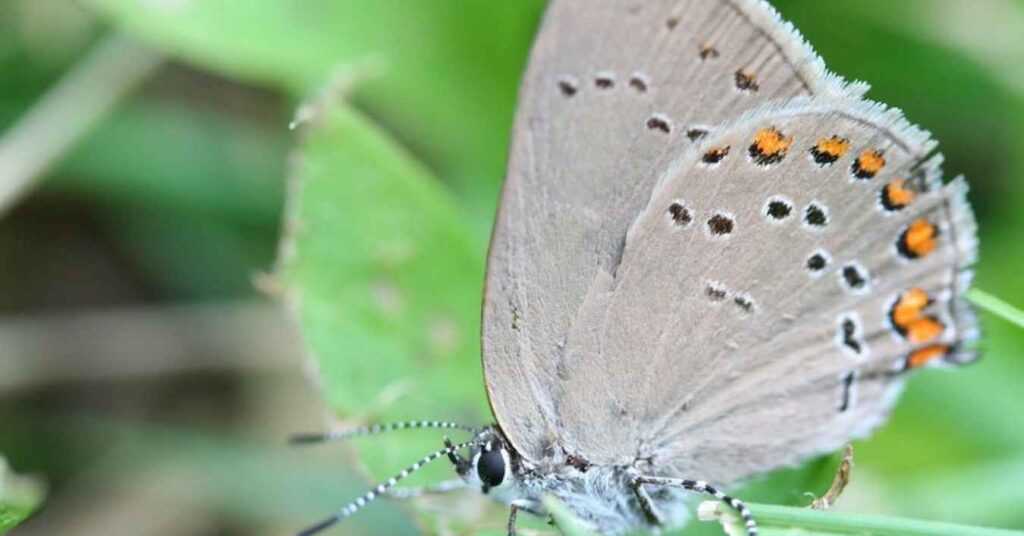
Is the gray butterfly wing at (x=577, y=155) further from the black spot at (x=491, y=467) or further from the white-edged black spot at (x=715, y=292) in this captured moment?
the white-edged black spot at (x=715, y=292)

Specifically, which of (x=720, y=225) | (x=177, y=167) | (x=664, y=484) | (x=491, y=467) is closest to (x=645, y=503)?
(x=664, y=484)

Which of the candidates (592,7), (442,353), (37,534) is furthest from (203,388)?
(592,7)

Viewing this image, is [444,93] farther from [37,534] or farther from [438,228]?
[37,534]

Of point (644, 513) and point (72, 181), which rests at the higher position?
point (72, 181)

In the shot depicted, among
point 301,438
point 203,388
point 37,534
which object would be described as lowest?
point 301,438

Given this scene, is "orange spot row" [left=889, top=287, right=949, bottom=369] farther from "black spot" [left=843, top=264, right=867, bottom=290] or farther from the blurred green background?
the blurred green background

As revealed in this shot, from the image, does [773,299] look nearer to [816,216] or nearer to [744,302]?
[744,302]
